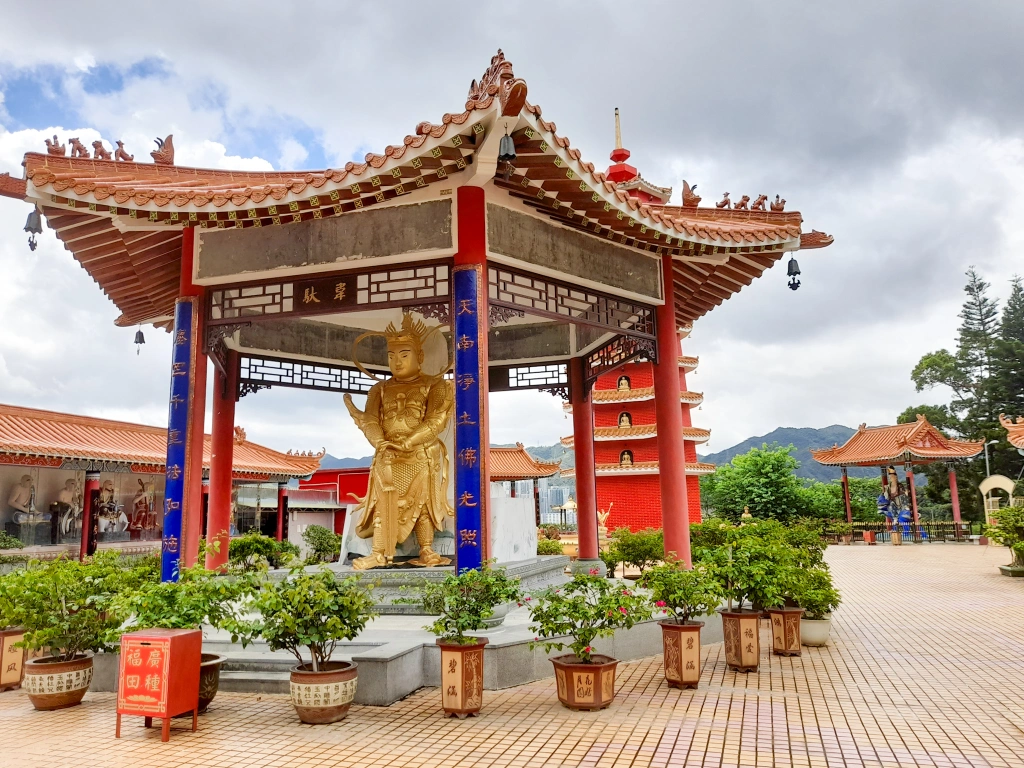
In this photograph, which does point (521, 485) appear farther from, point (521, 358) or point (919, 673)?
point (919, 673)

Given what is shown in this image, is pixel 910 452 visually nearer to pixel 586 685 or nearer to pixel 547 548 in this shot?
pixel 547 548

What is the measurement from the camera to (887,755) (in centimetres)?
475

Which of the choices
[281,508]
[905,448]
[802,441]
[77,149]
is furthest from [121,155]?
[802,441]

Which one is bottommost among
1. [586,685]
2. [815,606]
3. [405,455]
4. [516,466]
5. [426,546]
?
[586,685]

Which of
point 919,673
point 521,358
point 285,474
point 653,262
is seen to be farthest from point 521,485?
point 919,673

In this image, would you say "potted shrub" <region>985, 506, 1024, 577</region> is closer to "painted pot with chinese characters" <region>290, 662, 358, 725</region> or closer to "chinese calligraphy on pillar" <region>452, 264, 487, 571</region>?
"chinese calligraphy on pillar" <region>452, 264, 487, 571</region>

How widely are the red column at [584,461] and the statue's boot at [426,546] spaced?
12.3ft

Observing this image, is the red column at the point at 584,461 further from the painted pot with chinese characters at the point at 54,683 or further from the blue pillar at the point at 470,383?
the painted pot with chinese characters at the point at 54,683

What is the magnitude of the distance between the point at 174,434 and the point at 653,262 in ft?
21.5

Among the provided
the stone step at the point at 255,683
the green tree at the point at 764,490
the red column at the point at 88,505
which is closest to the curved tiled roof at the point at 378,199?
the stone step at the point at 255,683

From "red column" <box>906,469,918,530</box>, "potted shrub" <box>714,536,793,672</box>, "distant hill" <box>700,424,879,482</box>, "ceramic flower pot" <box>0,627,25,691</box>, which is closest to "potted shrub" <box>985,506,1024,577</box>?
"potted shrub" <box>714,536,793,672</box>

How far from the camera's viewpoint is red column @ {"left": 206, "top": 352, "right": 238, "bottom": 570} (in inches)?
437

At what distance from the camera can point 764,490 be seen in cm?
4006

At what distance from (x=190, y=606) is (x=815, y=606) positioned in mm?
6796
